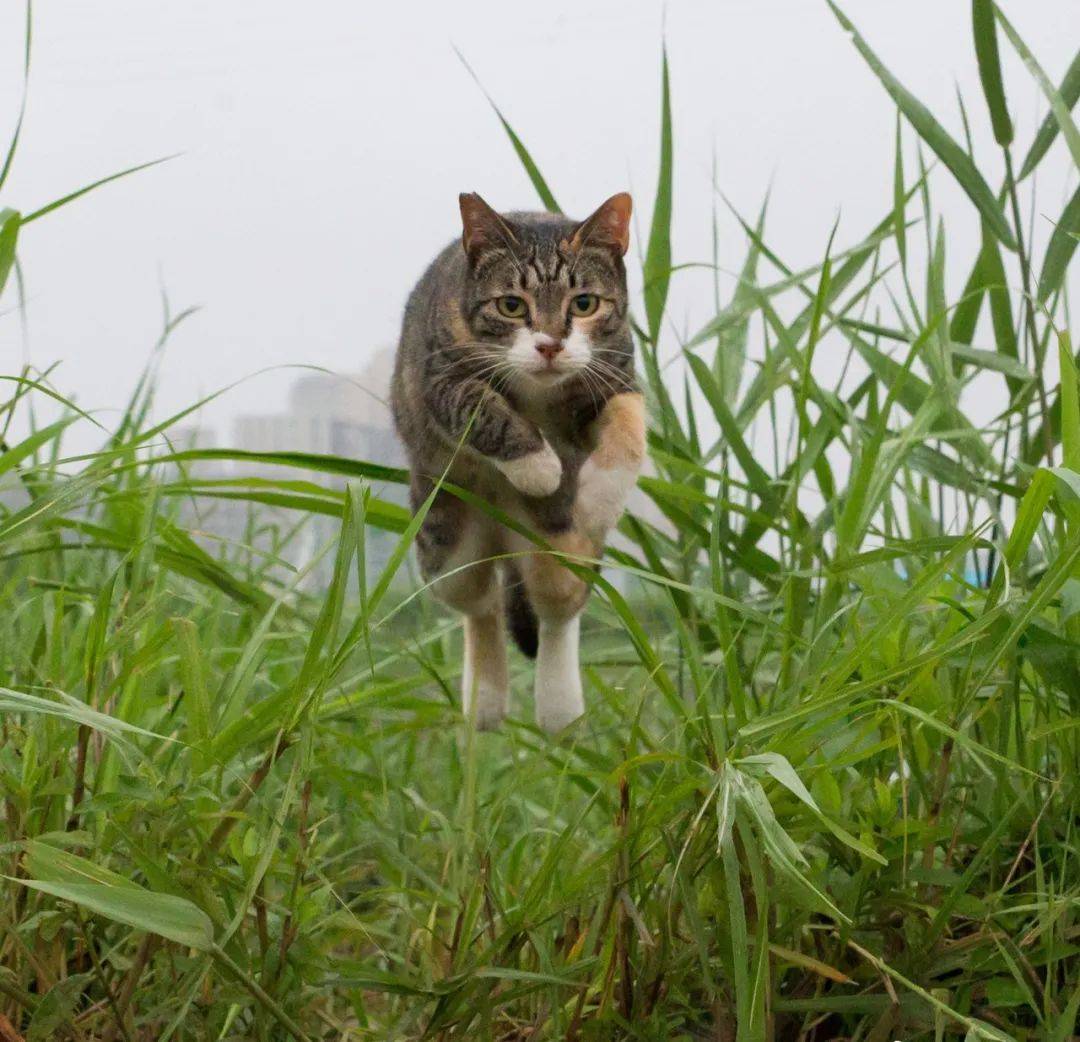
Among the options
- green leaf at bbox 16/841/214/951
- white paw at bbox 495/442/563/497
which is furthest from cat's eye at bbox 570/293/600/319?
green leaf at bbox 16/841/214/951

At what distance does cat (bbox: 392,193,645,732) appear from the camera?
80 cm

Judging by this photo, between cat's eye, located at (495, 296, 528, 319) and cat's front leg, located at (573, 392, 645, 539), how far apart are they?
0.31 ft

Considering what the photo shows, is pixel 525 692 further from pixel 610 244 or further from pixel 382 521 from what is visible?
pixel 610 244

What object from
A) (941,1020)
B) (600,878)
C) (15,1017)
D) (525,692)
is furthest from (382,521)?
(525,692)

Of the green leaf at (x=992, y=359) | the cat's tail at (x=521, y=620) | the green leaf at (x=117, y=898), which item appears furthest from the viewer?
the green leaf at (x=992, y=359)

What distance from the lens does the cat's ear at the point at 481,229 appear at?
2.56ft

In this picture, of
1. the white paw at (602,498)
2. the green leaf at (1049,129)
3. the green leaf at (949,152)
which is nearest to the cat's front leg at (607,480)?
the white paw at (602,498)

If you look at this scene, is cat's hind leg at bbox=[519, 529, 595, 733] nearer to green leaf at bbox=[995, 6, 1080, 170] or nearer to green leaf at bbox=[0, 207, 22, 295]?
green leaf at bbox=[0, 207, 22, 295]

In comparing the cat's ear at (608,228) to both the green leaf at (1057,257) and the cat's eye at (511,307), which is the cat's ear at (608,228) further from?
the green leaf at (1057,257)

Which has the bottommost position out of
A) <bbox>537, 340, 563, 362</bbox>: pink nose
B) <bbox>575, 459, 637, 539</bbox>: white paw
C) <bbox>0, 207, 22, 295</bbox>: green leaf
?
<bbox>575, 459, 637, 539</bbox>: white paw

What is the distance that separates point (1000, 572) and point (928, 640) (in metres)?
0.23

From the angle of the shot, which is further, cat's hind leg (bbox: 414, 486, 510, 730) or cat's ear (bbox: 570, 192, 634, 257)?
cat's hind leg (bbox: 414, 486, 510, 730)

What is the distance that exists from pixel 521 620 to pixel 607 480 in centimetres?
22

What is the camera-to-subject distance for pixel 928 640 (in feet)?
3.75
